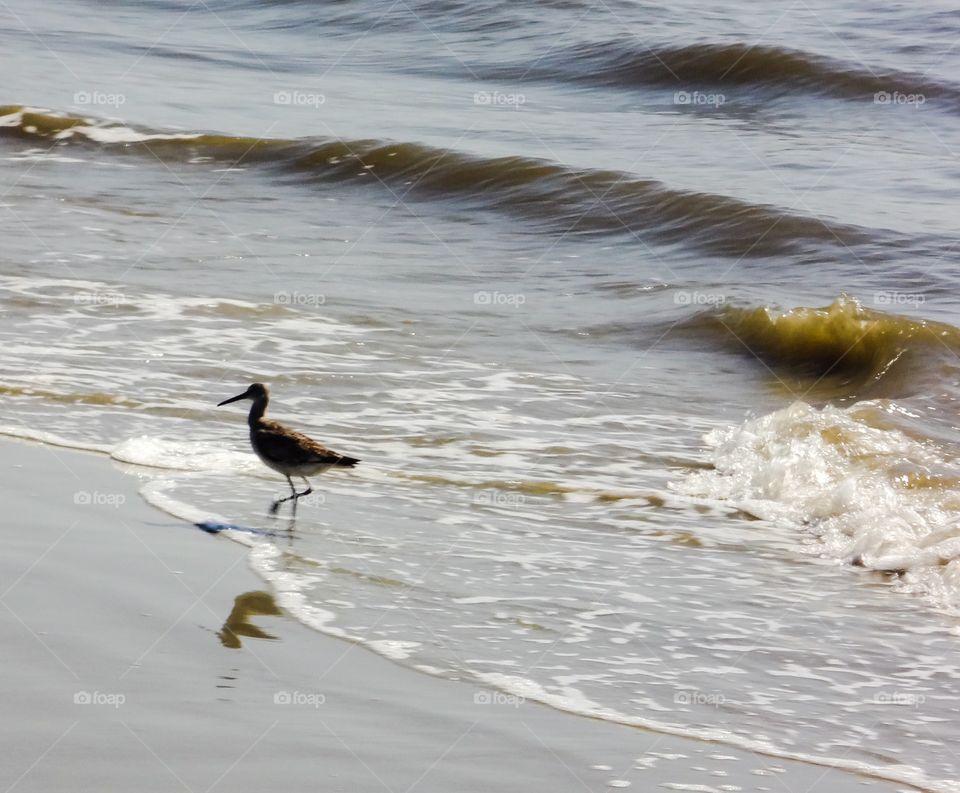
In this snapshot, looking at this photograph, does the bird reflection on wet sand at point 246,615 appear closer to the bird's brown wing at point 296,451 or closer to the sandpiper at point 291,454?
the sandpiper at point 291,454

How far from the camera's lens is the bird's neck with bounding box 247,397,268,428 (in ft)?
22.6

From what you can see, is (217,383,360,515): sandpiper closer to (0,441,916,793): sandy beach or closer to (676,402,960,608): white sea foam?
(0,441,916,793): sandy beach

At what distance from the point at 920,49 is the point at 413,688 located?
16716 mm

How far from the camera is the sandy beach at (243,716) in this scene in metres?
3.70

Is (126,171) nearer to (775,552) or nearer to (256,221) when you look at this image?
(256,221)

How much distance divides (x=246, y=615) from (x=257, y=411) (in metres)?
2.22

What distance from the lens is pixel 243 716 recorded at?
402 cm

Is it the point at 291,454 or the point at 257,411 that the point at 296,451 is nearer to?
the point at 291,454

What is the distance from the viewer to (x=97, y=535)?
559 centimetres

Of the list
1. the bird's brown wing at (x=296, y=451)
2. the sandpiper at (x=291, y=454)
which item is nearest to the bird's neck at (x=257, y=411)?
the sandpiper at (x=291, y=454)

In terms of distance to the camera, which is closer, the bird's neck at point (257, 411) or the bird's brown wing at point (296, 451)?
the bird's brown wing at point (296, 451)

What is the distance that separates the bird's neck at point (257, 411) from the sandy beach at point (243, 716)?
1691 millimetres

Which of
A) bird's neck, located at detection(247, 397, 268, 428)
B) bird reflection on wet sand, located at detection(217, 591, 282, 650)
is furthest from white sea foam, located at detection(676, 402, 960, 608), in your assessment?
bird reflection on wet sand, located at detection(217, 591, 282, 650)

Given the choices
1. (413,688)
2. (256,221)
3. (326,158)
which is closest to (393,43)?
(326,158)
